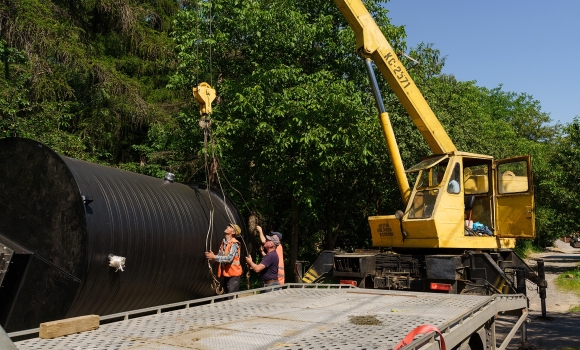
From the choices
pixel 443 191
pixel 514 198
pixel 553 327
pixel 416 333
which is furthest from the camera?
pixel 553 327

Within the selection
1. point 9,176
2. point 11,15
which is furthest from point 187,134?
point 9,176

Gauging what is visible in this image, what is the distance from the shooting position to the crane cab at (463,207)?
1083 cm

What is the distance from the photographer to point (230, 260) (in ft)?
30.4

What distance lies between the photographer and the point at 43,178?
7.57 metres

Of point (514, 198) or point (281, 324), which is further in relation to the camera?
point (514, 198)

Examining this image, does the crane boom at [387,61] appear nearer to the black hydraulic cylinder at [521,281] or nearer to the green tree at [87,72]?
the black hydraulic cylinder at [521,281]

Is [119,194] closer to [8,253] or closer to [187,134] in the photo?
[8,253]

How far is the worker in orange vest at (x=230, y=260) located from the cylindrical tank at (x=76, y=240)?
60 centimetres

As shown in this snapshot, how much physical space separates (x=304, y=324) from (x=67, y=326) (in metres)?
2.13

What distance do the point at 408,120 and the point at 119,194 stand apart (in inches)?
510

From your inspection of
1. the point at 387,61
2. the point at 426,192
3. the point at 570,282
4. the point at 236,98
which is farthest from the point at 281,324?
the point at 570,282

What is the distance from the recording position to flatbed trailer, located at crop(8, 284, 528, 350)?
4594 mm

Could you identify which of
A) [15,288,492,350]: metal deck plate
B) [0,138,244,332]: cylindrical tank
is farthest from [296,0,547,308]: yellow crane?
[0,138,244,332]: cylindrical tank

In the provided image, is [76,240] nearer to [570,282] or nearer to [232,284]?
[232,284]
